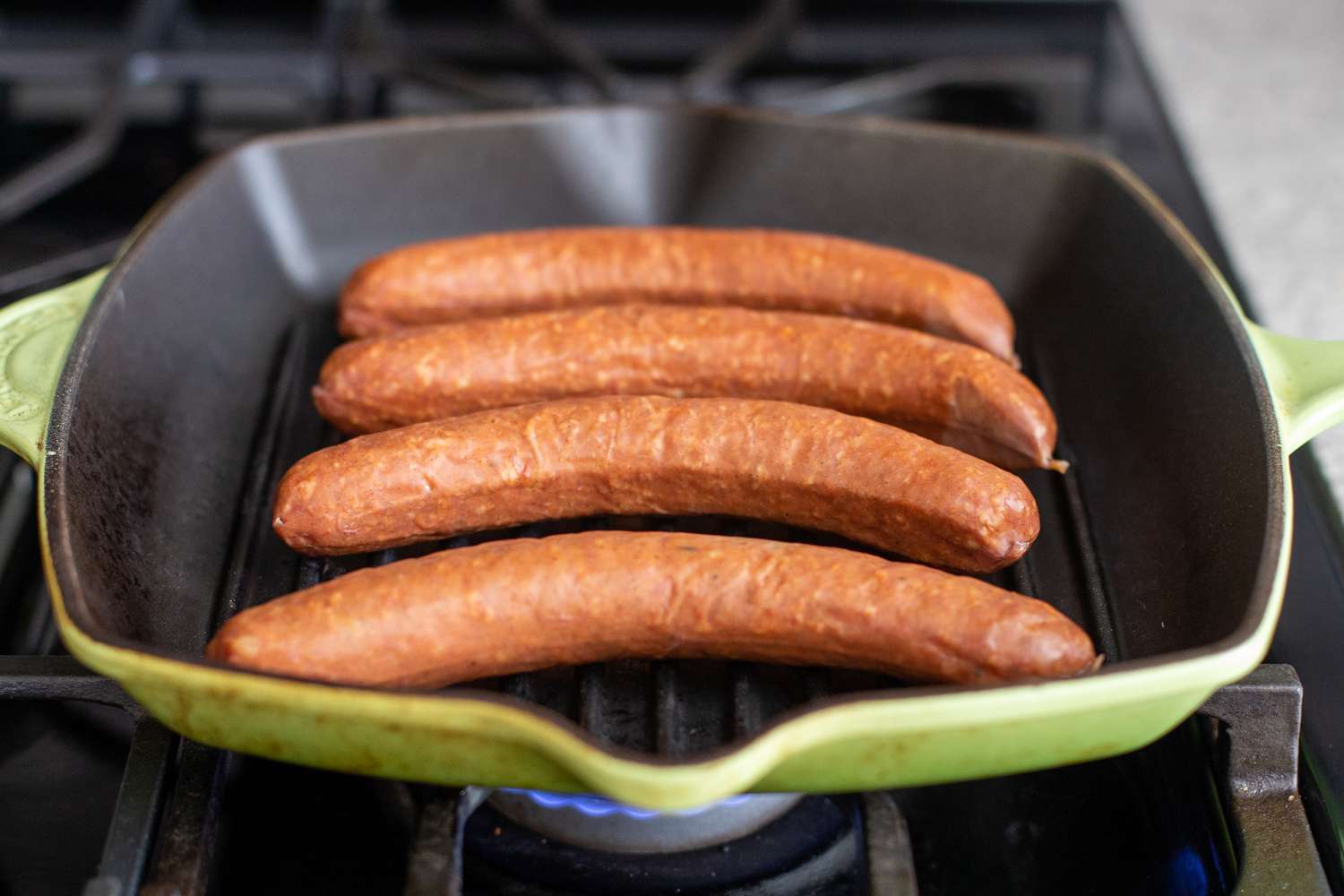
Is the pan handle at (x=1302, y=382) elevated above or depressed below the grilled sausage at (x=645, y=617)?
above

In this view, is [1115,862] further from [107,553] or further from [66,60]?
[66,60]

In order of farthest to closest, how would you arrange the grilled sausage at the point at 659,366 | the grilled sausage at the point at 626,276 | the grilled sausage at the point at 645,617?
the grilled sausage at the point at 626,276, the grilled sausage at the point at 659,366, the grilled sausage at the point at 645,617

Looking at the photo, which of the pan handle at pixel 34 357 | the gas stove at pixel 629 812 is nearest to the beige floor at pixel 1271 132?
the gas stove at pixel 629 812

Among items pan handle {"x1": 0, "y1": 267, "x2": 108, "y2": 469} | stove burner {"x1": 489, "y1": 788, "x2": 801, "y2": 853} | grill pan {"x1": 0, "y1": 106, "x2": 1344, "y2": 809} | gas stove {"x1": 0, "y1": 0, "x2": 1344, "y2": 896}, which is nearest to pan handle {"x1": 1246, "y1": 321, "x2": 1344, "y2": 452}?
grill pan {"x1": 0, "y1": 106, "x2": 1344, "y2": 809}

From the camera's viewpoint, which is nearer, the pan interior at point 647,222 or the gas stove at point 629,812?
the gas stove at point 629,812

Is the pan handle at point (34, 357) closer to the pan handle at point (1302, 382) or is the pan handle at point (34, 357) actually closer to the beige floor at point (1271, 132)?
the pan handle at point (1302, 382)

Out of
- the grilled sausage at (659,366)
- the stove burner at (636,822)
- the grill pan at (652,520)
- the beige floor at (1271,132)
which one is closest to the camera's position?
the grill pan at (652,520)

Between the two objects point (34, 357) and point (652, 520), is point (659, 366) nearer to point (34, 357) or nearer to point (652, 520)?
point (652, 520)
